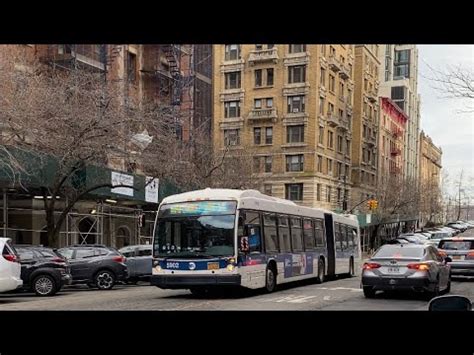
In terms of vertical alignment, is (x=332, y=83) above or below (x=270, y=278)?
above

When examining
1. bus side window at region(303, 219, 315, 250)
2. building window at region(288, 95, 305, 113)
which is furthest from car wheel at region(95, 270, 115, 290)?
building window at region(288, 95, 305, 113)

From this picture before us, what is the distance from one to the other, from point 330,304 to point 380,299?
1.85m

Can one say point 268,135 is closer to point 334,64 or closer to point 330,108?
point 330,108

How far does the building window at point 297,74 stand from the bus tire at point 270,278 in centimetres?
4751

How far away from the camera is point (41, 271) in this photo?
1803 centimetres

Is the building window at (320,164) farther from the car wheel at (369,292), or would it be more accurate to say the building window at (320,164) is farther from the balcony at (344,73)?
the car wheel at (369,292)

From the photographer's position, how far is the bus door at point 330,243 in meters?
24.8

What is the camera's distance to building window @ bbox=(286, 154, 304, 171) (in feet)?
211

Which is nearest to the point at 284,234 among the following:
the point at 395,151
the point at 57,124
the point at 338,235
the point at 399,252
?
the point at 399,252

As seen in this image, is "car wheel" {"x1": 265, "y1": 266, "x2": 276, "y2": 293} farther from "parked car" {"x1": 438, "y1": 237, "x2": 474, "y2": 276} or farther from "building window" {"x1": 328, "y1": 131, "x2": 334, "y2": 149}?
"building window" {"x1": 328, "y1": 131, "x2": 334, "y2": 149}

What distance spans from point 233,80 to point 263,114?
5.29 m

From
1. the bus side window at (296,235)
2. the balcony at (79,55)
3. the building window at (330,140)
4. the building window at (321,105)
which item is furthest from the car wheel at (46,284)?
the building window at (330,140)

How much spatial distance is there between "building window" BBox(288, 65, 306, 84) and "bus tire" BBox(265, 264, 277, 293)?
47508 mm
